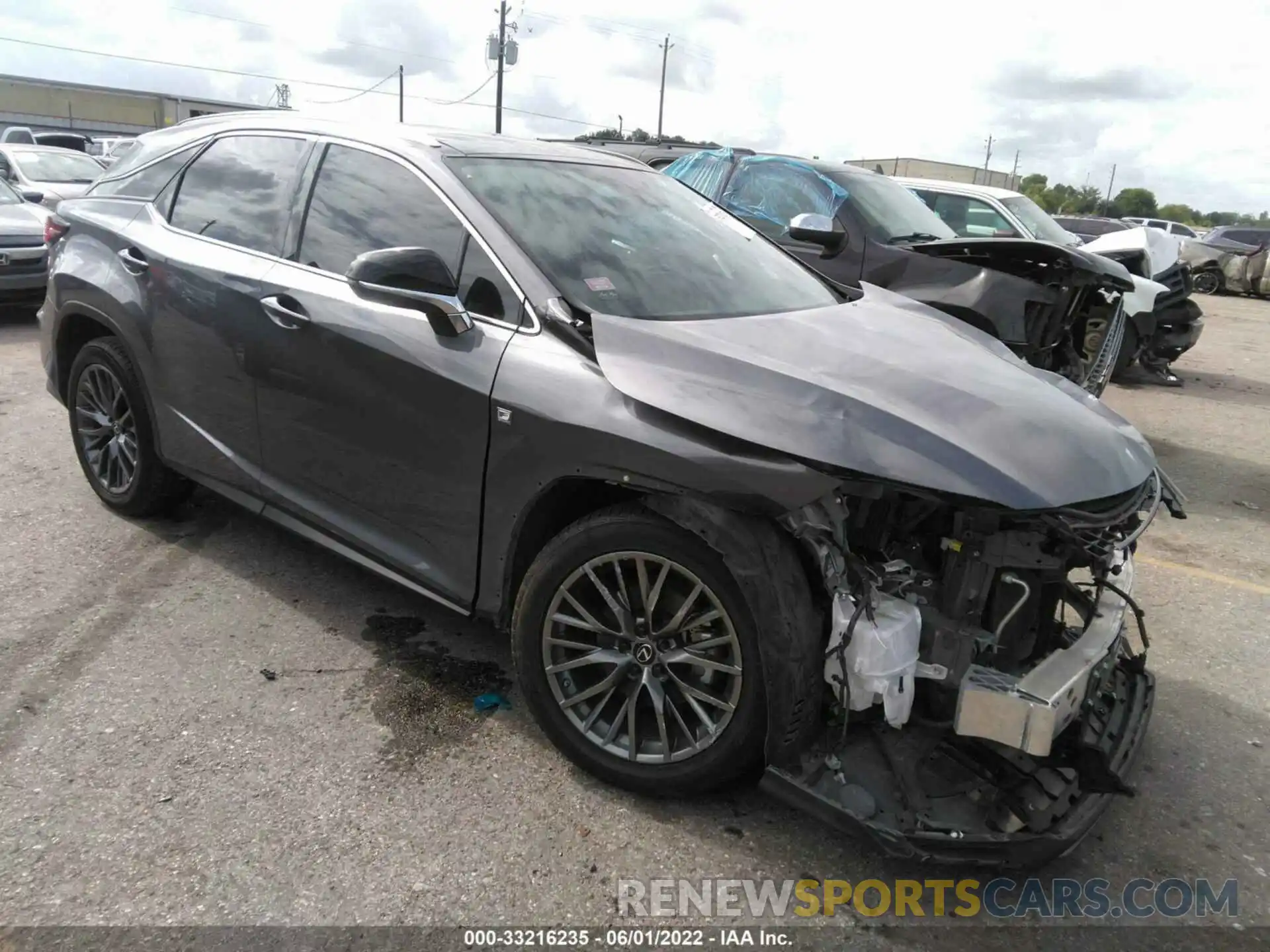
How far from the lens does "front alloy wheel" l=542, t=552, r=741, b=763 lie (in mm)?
2609

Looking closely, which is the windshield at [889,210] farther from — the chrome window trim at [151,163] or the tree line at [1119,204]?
the tree line at [1119,204]

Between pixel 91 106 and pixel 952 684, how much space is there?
7908 centimetres

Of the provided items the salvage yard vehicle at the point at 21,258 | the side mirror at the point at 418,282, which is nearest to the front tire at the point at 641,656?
the side mirror at the point at 418,282

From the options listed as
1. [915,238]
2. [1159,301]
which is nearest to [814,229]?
[915,238]

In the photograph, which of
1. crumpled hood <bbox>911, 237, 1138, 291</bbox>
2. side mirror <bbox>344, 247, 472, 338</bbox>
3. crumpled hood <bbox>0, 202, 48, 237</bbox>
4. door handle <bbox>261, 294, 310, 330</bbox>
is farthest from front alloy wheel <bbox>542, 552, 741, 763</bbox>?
crumpled hood <bbox>0, 202, 48, 237</bbox>

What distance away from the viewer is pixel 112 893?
92.5 inches

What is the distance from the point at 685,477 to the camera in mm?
2480

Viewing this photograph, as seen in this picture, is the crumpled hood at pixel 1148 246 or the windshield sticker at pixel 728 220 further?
the crumpled hood at pixel 1148 246

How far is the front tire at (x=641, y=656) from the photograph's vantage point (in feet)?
8.38

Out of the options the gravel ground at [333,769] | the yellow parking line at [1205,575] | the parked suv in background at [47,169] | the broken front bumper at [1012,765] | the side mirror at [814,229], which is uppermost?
the side mirror at [814,229]

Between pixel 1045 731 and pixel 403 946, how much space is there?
167cm

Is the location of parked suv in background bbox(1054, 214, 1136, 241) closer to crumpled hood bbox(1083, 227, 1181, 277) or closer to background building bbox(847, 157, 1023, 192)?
background building bbox(847, 157, 1023, 192)

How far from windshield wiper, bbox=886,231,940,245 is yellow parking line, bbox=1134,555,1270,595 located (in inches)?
116

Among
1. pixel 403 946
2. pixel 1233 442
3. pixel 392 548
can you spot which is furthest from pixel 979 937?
pixel 1233 442
